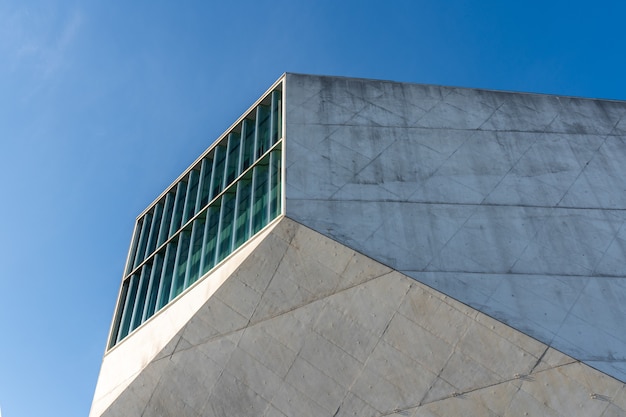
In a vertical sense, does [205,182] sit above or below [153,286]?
above

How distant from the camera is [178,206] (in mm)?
26188

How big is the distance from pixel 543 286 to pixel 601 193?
15.4 ft

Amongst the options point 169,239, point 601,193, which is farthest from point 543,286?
point 169,239

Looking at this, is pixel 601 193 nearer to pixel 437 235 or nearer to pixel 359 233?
pixel 437 235

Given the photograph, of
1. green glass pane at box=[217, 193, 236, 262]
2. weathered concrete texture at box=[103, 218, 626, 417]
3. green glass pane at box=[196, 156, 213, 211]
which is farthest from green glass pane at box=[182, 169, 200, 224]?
weathered concrete texture at box=[103, 218, 626, 417]

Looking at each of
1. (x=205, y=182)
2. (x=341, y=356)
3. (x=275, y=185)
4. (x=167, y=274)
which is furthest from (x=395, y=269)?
(x=205, y=182)

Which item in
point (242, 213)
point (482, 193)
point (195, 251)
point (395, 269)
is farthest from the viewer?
point (195, 251)

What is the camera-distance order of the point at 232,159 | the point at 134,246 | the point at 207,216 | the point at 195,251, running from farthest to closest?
1. the point at 134,246
2. the point at 232,159
3. the point at 207,216
4. the point at 195,251

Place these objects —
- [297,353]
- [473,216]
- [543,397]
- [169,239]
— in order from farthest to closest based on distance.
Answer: [169,239] < [473,216] < [297,353] < [543,397]

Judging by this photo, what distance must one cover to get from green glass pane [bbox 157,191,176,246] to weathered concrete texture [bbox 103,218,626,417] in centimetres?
683

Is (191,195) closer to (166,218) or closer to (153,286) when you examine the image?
(166,218)

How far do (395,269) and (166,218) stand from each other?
11.9 metres

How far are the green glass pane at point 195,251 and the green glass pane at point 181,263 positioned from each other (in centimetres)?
31

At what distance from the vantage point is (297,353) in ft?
59.6
